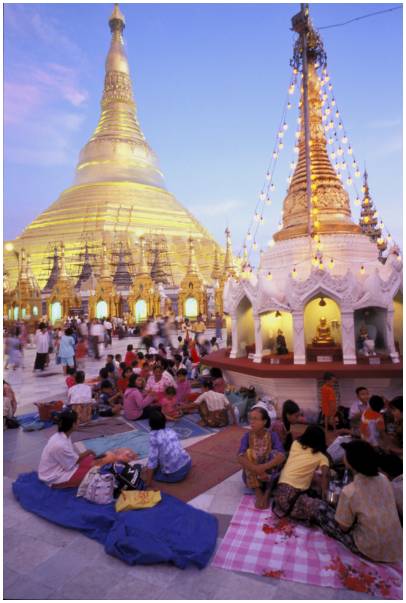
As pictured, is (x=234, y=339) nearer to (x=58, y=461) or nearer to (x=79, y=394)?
(x=79, y=394)

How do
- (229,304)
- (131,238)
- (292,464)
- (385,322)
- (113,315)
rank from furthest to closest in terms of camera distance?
1. (131,238)
2. (113,315)
3. (229,304)
4. (385,322)
5. (292,464)

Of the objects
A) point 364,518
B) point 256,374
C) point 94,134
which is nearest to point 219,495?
point 364,518

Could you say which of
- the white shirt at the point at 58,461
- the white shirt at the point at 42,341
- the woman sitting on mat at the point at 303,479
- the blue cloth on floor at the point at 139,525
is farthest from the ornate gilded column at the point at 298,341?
the white shirt at the point at 42,341

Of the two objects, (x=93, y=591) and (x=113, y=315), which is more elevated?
(x=113, y=315)

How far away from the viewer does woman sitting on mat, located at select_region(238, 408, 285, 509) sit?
460 centimetres

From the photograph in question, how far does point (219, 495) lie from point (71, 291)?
31626 mm

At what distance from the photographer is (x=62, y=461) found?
16.2 feet

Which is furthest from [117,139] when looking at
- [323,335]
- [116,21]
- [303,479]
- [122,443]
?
[303,479]

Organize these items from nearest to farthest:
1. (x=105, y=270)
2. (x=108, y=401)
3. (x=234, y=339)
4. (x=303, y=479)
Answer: (x=303, y=479) → (x=108, y=401) → (x=234, y=339) → (x=105, y=270)

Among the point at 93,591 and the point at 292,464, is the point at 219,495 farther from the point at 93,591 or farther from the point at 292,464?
the point at 93,591

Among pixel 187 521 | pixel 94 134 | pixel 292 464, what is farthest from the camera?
pixel 94 134

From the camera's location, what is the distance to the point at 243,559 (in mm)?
3652

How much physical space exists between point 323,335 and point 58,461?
6.44 meters

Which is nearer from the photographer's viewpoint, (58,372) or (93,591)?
(93,591)
